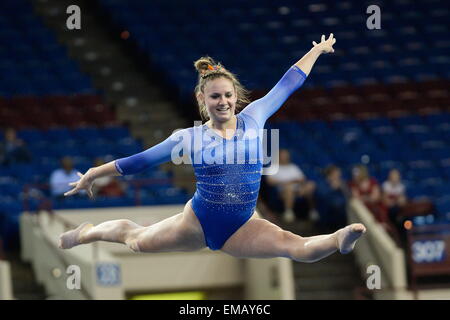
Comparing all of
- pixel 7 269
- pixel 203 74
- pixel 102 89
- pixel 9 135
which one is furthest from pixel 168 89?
pixel 203 74

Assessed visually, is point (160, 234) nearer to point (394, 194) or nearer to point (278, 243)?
point (278, 243)

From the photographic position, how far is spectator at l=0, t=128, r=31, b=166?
439 inches

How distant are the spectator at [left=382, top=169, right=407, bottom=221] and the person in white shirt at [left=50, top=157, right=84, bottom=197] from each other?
3541mm

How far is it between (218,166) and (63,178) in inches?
211

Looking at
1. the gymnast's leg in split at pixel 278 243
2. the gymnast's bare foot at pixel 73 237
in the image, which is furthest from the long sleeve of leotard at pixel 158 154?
the gymnast's bare foot at pixel 73 237

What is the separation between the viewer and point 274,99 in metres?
5.85

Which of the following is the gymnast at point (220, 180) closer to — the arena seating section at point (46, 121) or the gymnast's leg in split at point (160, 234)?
the gymnast's leg in split at point (160, 234)

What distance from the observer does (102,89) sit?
13883 millimetres

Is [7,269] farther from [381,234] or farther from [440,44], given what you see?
[440,44]

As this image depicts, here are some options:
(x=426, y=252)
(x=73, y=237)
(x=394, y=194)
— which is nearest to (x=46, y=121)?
(x=394, y=194)

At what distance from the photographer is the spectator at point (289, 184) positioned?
11.1 metres

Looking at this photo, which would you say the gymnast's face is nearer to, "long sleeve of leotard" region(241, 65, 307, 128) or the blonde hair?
the blonde hair

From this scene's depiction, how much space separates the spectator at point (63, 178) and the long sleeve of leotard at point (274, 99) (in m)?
5.08

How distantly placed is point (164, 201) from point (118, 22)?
15.6ft
